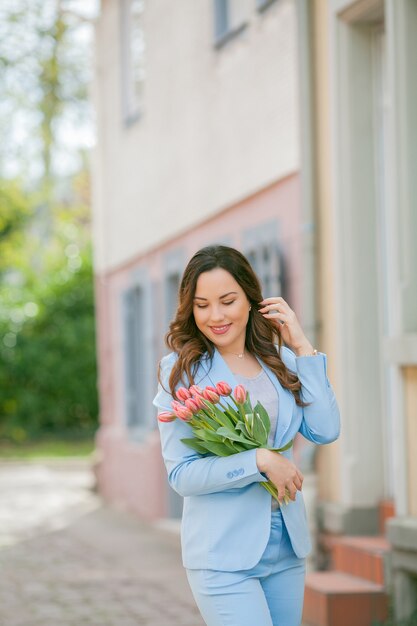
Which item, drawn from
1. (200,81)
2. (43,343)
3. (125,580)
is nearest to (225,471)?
(125,580)

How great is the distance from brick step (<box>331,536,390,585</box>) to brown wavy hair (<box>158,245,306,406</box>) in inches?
143

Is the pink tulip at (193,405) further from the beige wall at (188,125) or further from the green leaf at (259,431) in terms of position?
A: the beige wall at (188,125)

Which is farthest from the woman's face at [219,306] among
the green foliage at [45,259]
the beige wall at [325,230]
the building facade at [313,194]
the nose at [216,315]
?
the green foliage at [45,259]

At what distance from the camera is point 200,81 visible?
41.0ft

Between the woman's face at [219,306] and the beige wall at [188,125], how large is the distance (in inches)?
213

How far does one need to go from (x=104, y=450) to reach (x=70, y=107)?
62.2 feet

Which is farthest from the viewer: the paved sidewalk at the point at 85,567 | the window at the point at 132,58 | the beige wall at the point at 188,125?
the window at the point at 132,58

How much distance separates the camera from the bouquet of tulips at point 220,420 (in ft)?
13.3

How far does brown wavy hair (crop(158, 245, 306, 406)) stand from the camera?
13.8 feet

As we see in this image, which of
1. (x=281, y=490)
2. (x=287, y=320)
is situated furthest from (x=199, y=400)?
(x=287, y=320)

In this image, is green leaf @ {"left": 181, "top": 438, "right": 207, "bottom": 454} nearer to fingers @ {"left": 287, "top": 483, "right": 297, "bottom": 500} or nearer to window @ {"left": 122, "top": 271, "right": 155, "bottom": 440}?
fingers @ {"left": 287, "top": 483, "right": 297, "bottom": 500}

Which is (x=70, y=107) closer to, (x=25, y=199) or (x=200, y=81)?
(x=25, y=199)

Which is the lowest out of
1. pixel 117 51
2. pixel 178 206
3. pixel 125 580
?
pixel 125 580

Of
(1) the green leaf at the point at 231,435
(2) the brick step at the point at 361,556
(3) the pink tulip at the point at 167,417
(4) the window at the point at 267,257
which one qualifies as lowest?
(2) the brick step at the point at 361,556
